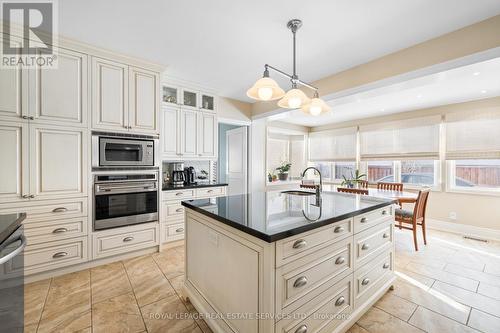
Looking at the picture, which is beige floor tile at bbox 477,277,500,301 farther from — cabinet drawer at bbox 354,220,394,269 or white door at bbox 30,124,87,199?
white door at bbox 30,124,87,199

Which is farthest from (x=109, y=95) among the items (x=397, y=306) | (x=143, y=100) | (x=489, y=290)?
(x=489, y=290)

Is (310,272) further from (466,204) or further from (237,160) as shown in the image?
(466,204)

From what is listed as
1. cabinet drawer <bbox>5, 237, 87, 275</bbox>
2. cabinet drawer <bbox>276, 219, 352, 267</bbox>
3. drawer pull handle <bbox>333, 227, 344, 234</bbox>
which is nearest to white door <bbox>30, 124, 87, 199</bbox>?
cabinet drawer <bbox>5, 237, 87, 275</bbox>

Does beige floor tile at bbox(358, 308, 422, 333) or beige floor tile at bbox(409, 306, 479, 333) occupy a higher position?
beige floor tile at bbox(358, 308, 422, 333)

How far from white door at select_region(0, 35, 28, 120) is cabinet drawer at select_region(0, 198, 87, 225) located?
2.85ft

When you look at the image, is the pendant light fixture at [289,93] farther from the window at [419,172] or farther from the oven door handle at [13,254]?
the window at [419,172]

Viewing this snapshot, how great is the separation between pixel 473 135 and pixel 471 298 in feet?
10.6

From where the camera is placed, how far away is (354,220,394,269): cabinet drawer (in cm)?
166

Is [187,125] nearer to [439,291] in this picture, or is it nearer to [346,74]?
[346,74]

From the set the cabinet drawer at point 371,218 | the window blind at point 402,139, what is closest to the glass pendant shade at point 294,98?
the cabinet drawer at point 371,218

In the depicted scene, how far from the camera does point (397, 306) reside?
1.86 metres

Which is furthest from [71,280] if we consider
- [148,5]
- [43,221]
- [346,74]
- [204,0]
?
[346,74]

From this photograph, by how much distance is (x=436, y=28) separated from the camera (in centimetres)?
207

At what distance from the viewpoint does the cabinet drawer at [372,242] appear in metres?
1.66
